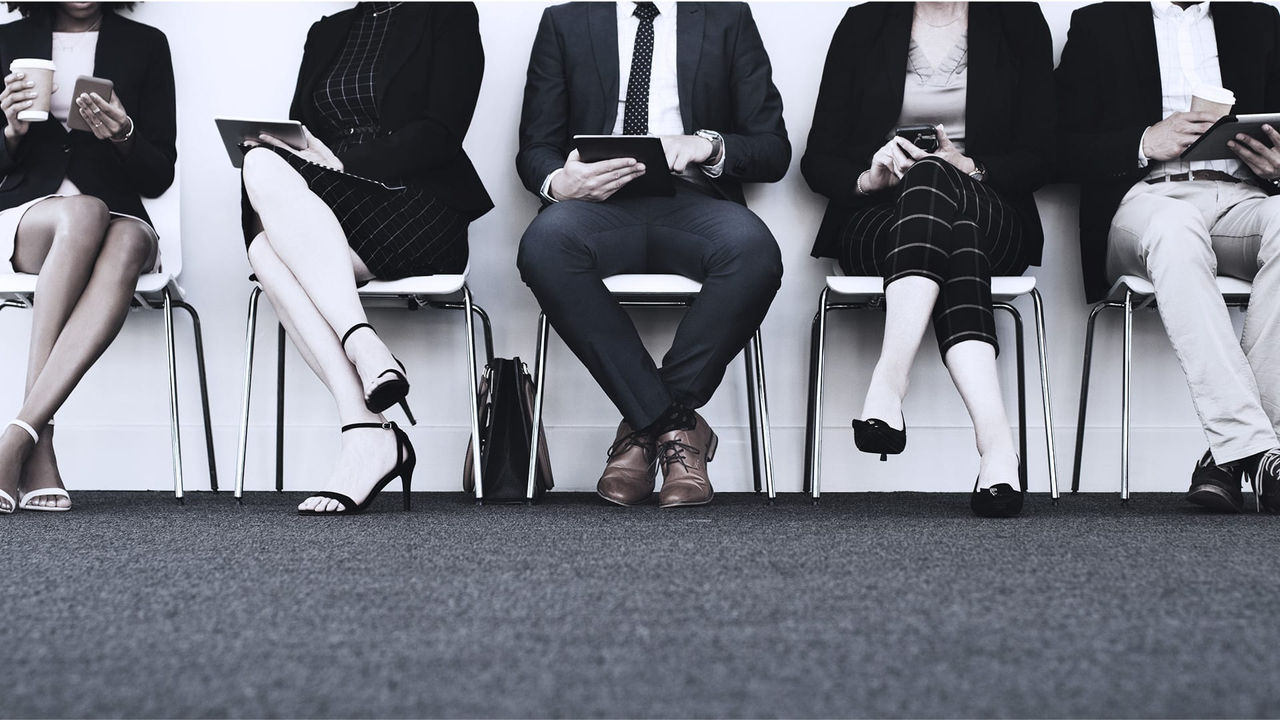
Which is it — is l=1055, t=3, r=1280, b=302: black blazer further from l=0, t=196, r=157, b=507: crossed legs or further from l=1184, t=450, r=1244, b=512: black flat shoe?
l=0, t=196, r=157, b=507: crossed legs

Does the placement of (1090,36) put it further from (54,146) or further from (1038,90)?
(54,146)

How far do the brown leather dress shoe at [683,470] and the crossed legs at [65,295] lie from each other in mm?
1018

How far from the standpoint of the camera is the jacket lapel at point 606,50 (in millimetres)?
2113

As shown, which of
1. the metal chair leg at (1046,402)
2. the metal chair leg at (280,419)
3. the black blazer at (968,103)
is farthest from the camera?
the metal chair leg at (280,419)

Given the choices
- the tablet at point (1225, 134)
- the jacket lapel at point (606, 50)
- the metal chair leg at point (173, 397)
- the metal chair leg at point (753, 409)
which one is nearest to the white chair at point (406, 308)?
the metal chair leg at point (173, 397)

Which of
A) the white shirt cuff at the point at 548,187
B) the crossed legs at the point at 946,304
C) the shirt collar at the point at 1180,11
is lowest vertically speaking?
the crossed legs at the point at 946,304

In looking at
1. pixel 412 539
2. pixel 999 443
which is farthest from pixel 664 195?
pixel 412 539

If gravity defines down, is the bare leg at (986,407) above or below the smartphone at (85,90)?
below

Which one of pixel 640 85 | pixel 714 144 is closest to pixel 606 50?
pixel 640 85

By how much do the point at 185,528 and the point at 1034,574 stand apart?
1079 mm

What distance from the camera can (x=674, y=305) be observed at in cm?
216

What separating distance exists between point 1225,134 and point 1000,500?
0.83 meters

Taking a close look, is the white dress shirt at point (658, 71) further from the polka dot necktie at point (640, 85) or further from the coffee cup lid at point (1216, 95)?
the coffee cup lid at point (1216, 95)

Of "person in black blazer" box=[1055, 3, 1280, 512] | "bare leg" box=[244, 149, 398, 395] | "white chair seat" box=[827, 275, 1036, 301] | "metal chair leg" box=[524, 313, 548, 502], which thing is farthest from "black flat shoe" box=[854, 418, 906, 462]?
"bare leg" box=[244, 149, 398, 395]
